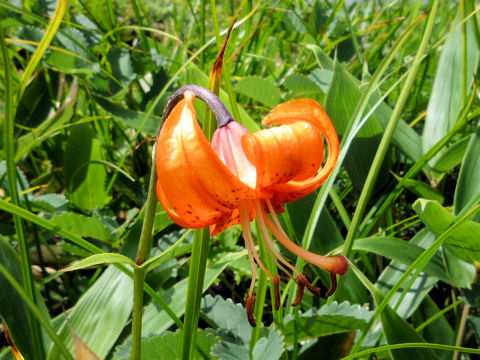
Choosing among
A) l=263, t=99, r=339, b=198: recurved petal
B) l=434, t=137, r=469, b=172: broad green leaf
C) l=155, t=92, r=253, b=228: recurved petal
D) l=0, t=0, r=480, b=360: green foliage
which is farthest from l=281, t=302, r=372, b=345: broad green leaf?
l=434, t=137, r=469, b=172: broad green leaf

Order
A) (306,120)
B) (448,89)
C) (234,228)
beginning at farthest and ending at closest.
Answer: (448,89) → (234,228) → (306,120)

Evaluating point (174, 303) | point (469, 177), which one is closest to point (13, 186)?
point (174, 303)

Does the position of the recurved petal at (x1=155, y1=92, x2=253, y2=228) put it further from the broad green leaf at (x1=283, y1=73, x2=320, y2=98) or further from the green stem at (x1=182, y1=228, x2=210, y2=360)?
the broad green leaf at (x1=283, y1=73, x2=320, y2=98)

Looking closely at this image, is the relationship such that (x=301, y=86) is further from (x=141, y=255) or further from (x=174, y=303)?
(x=141, y=255)

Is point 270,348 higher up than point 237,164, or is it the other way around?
point 237,164

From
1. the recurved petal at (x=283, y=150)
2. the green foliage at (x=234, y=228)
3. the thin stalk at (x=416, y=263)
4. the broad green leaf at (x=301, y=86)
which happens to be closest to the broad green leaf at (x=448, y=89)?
the green foliage at (x=234, y=228)

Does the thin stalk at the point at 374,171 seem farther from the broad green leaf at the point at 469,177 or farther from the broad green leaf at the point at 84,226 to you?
the broad green leaf at the point at 84,226
